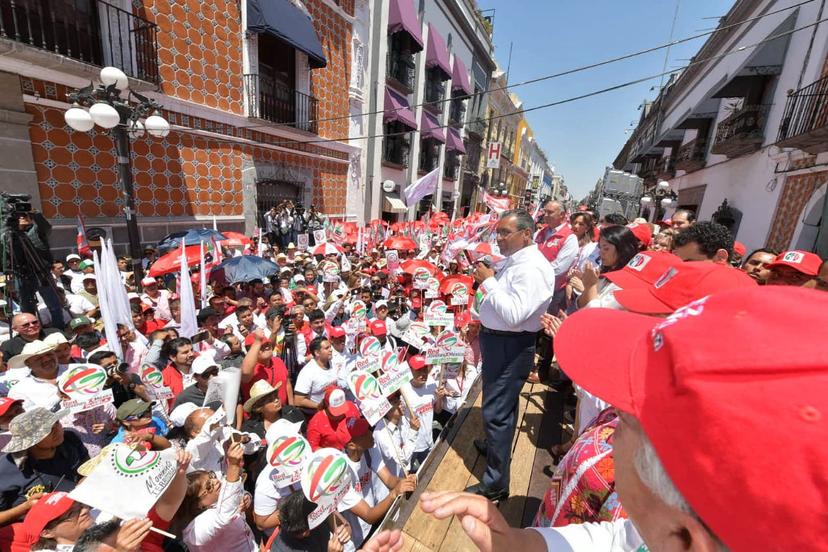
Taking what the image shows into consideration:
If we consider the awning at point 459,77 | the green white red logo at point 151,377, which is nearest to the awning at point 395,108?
the awning at point 459,77

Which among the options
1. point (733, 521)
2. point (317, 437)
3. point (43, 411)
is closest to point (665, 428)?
point (733, 521)

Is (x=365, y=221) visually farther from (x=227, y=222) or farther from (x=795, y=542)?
(x=795, y=542)

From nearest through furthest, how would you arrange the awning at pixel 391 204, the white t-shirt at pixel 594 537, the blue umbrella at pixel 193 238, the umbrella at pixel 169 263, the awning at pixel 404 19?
the white t-shirt at pixel 594 537 → the umbrella at pixel 169 263 → the blue umbrella at pixel 193 238 → the awning at pixel 404 19 → the awning at pixel 391 204

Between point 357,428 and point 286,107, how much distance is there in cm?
1250

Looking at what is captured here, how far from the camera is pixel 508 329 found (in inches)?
91.2

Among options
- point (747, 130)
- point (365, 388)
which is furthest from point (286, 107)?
point (747, 130)

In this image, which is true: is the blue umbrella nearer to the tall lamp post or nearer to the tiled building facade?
the tall lamp post

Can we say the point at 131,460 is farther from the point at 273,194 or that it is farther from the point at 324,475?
the point at 273,194

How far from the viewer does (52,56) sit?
6438 millimetres

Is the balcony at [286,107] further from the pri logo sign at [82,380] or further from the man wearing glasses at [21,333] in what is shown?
the pri logo sign at [82,380]

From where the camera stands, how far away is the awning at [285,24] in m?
9.97

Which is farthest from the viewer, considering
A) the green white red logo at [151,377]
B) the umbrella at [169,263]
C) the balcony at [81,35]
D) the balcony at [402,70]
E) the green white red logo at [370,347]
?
the balcony at [402,70]

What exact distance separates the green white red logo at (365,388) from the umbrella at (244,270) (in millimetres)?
3857

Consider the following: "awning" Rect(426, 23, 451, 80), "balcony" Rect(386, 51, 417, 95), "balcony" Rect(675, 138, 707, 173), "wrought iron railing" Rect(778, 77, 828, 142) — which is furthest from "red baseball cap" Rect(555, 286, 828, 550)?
"awning" Rect(426, 23, 451, 80)
